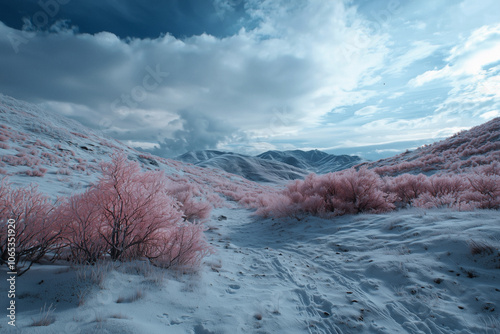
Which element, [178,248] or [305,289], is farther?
[178,248]

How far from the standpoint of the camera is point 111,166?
325cm

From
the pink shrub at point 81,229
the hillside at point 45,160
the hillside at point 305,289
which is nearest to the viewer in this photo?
the hillside at point 305,289

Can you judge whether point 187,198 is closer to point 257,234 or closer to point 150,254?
point 257,234

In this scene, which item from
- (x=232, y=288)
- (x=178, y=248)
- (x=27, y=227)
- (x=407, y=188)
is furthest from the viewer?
(x=407, y=188)

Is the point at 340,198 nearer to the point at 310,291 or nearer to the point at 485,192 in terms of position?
the point at 485,192

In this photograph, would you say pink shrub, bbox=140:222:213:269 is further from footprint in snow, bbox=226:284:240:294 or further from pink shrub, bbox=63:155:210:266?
footprint in snow, bbox=226:284:240:294

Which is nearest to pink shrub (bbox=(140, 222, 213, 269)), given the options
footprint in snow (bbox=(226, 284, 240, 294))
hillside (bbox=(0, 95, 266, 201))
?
footprint in snow (bbox=(226, 284, 240, 294))

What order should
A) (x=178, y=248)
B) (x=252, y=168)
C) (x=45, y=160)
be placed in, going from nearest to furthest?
1. (x=178, y=248)
2. (x=45, y=160)
3. (x=252, y=168)

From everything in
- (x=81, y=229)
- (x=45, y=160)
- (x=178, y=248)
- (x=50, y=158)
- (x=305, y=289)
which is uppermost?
(x=50, y=158)

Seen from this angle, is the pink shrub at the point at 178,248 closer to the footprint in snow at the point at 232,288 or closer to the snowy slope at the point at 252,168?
the footprint in snow at the point at 232,288

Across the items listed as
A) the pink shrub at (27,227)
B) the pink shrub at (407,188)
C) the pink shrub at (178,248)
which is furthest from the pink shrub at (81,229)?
the pink shrub at (407,188)

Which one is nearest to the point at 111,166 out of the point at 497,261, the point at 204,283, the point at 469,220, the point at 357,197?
the point at 204,283

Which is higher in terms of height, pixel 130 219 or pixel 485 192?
pixel 130 219

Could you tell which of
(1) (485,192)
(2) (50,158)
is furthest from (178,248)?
(2) (50,158)
